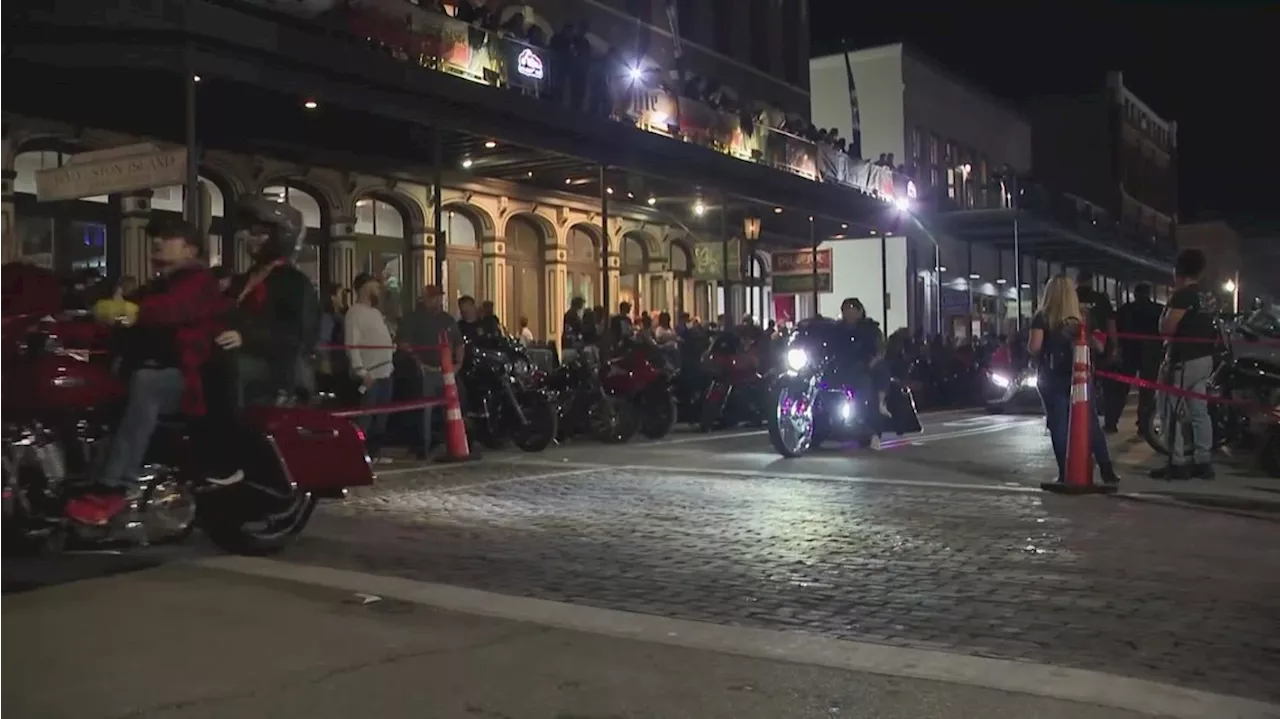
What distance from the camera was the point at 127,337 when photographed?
6.68m

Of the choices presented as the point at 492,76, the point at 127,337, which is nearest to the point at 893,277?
the point at 492,76

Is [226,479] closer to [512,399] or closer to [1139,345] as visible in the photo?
[512,399]

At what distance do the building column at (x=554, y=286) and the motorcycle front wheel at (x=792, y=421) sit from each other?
34.4ft

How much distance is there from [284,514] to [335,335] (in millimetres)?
7234

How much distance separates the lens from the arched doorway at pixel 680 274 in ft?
87.4

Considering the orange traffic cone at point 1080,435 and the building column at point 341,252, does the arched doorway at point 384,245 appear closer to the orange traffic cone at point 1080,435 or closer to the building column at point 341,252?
the building column at point 341,252

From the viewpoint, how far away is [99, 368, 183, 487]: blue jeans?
652 cm

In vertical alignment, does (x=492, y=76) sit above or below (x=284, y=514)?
above

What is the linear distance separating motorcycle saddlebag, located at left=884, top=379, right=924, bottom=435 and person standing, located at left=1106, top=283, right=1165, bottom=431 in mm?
2318

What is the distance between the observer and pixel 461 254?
21.1m

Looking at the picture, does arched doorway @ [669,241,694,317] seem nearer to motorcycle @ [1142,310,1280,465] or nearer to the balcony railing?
the balcony railing

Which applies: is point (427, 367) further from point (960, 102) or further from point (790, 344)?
point (960, 102)

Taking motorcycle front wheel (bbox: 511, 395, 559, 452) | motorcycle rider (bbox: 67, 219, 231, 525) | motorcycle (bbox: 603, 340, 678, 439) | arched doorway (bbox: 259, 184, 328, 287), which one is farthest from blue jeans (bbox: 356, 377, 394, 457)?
motorcycle rider (bbox: 67, 219, 231, 525)

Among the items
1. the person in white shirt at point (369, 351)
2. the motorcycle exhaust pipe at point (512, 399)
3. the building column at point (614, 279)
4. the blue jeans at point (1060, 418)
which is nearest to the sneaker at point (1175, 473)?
the blue jeans at point (1060, 418)
